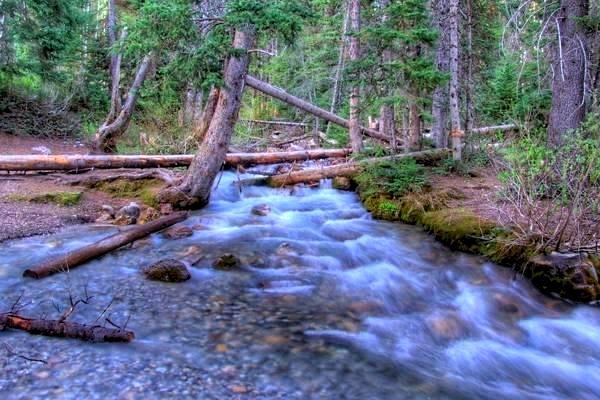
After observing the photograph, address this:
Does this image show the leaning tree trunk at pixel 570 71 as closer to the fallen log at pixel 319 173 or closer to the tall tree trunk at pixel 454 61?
the tall tree trunk at pixel 454 61

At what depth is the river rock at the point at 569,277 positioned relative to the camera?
566cm

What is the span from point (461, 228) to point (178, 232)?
14.6 ft

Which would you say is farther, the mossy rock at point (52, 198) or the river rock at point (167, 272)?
the mossy rock at point (52, 198)

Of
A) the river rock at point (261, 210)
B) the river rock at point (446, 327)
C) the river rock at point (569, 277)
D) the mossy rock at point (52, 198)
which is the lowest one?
the river rock at point (446, 327)

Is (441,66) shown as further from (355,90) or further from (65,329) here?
(65,329)

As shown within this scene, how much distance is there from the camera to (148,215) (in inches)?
330

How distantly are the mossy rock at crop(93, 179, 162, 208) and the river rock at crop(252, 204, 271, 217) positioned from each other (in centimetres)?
193

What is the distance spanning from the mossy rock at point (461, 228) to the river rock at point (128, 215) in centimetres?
506

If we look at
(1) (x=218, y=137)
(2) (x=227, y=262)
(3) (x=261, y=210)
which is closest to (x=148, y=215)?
(1) (x=218, y=137)

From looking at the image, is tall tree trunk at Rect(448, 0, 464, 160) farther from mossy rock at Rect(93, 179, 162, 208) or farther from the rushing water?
mossy rock at Rect(93, 179, 162, 208)

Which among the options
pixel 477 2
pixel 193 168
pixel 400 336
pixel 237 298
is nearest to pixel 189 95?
pixel 193 168

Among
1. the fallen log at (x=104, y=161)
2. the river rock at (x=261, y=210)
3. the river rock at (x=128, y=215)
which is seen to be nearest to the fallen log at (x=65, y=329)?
the river rock at (x=128, y=215)

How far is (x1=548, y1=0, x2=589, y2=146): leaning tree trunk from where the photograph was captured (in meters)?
8.66

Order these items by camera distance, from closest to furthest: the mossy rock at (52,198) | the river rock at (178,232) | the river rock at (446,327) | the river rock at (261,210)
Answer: the river rock at (446,327)
the river rock at (178,232)
the mossy rock at (52,198)
the river rock at (261,210)
